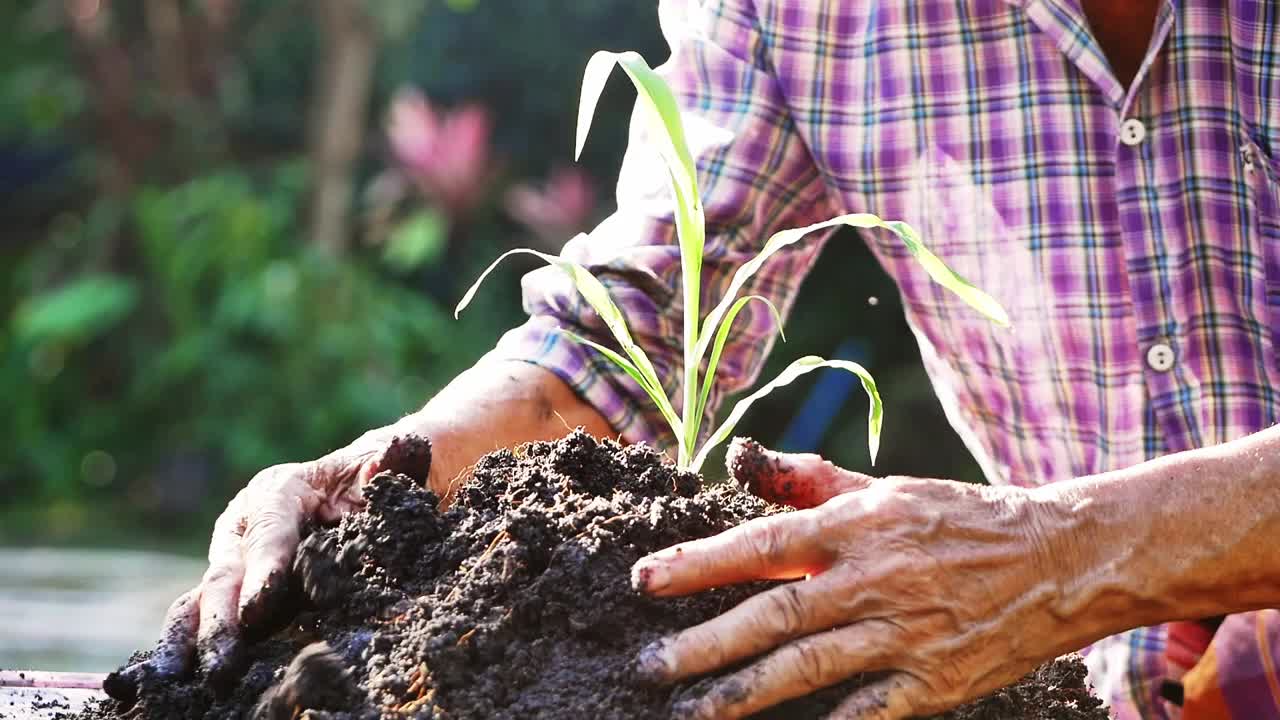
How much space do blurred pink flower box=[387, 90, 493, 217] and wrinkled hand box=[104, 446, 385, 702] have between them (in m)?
6.63

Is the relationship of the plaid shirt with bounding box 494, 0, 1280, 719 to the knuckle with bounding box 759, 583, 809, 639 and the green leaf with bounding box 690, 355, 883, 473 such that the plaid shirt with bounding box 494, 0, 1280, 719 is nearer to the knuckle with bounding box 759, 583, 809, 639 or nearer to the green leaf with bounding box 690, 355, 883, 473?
the green leaf with bounding box 690, 355, 883, 473

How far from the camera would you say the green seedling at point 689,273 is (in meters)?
1.27

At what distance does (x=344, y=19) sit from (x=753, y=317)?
716 cm

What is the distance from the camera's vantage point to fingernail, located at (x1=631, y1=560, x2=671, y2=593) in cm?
108

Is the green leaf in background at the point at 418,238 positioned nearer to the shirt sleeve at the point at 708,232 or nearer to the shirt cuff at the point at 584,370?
the shirt sleeve at the point at 708,232

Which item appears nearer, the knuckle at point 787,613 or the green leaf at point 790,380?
the knuckle at point 787,613

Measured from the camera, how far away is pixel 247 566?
1314 mm

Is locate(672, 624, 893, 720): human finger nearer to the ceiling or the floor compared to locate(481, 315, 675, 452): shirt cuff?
nearer to the floor

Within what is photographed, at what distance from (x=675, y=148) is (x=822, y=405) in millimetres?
6070

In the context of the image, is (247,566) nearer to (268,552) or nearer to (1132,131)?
(268,552)

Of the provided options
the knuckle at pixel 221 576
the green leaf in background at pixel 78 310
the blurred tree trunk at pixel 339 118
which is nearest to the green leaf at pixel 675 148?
the knuckle at pixel 221 576

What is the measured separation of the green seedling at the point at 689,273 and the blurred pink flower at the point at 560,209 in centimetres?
620

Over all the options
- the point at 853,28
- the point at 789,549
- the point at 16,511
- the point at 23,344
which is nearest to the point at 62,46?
the point at 23,344

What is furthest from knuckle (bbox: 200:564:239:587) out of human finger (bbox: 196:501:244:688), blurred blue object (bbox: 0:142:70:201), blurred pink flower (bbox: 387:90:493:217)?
blurred blue object (bbox: 0:142:70:201)
